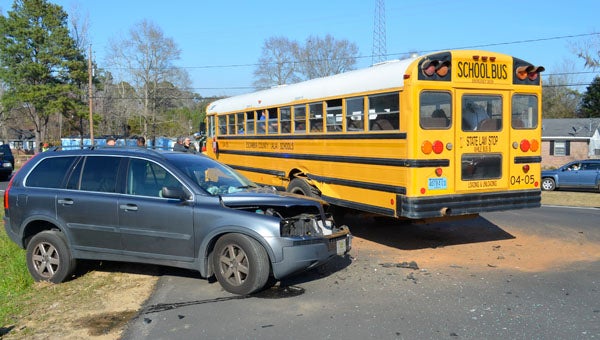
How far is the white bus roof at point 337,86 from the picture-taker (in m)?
7.44

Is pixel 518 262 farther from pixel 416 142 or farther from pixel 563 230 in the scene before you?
pixel 563 230

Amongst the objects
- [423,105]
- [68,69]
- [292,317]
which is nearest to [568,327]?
[292,317]

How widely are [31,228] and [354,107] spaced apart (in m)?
4.90

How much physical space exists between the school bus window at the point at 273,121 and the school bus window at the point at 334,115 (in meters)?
2.04

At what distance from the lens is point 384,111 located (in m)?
7.62

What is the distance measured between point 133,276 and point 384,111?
413 centimetres

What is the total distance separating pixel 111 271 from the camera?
7055 mm

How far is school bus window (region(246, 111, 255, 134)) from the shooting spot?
11.9 m

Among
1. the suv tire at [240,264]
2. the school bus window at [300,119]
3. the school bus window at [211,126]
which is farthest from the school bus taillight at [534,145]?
the school bus window at [211,126]

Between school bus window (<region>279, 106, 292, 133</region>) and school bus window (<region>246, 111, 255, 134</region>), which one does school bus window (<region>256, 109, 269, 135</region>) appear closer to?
school bus window (<region>246, 111, 255, 134</region>)

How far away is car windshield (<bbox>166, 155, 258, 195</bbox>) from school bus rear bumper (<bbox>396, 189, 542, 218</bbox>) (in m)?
2.11

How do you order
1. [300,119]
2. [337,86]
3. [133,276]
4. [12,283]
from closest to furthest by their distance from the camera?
[12,283], [133,276], [337,86], [300,119]

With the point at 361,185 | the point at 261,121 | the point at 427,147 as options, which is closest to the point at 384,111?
the point at 427,147

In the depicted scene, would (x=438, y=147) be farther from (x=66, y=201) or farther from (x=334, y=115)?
(x=66, y=201)
